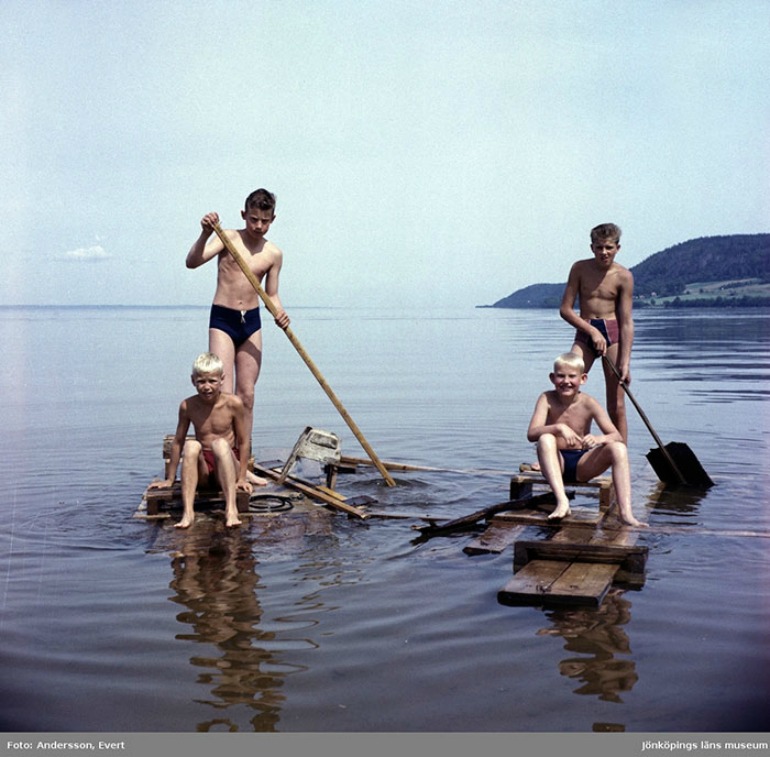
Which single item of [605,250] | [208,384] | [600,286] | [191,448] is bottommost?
[191,448]

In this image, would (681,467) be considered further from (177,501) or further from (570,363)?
(177,501)

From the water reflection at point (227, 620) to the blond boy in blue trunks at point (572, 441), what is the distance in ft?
7.41

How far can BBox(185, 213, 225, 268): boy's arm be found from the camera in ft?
27.0

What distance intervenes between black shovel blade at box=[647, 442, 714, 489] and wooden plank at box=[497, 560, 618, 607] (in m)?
3.32

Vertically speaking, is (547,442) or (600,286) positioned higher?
(600,286)

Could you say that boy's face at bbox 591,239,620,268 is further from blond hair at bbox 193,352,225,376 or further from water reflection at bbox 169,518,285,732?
water reflection at bbox 169,518,285,732

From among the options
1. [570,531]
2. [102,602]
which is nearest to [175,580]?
[102,602]

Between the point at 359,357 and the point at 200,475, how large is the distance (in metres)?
20.6

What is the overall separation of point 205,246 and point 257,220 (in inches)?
19.8

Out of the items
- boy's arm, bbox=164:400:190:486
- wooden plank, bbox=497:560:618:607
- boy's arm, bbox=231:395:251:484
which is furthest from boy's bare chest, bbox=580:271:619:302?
boy's arm, bbox=164:400:190:486

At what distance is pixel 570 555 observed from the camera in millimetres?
6395

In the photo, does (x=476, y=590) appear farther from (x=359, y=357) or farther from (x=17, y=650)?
(x=359, y=357)

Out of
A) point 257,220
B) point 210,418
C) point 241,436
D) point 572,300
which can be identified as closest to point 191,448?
point 210,418

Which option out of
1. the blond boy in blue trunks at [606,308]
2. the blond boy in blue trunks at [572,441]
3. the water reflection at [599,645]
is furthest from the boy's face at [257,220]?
the water reflection at [599,645]
